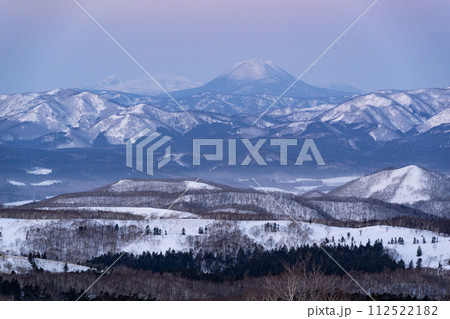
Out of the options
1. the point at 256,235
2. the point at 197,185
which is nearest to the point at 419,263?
the point at 256,235

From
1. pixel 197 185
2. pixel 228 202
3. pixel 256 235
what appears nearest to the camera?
pixel 256 235

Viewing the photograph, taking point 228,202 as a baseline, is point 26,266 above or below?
below

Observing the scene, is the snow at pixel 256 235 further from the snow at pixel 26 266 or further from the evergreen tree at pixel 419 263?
the snow at pixel 26 266

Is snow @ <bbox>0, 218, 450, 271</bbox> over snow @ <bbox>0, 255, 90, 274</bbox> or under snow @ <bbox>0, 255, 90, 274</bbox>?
over

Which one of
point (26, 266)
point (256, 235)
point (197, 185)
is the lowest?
point (26, 266)

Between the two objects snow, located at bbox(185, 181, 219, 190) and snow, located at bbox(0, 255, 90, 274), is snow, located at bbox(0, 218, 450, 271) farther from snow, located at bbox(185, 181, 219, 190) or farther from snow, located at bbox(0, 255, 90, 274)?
snow, located at bbox(185, 181, 219, 190)

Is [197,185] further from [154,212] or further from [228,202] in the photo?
[154,212]

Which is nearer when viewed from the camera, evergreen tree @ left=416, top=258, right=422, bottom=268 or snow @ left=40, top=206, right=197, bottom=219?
evergreen tree @ left=416, top=258, right=422, bottom=268

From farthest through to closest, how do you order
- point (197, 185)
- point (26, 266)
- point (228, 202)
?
point (197, 185) → point (228, 202) → point (26, 266)

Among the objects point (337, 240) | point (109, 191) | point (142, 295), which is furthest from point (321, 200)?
point (142, 295)

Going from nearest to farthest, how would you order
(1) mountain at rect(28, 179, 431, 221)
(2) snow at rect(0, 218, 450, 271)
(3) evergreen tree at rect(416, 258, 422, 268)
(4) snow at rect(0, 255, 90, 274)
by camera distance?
(4) snow at rect(0, 255, 90, 274), (3) evergreen tree at rect(416, 258, 422, 268), (2) snow at rect(0, 218, 450, 271), (1) mountain at rect(28, 179, 431, 221)

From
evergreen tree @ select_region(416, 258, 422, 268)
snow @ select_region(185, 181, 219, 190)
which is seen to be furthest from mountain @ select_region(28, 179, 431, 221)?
evergreen tree @ select_region(416, 258, 422, 268)

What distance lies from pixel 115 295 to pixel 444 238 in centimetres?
4535
